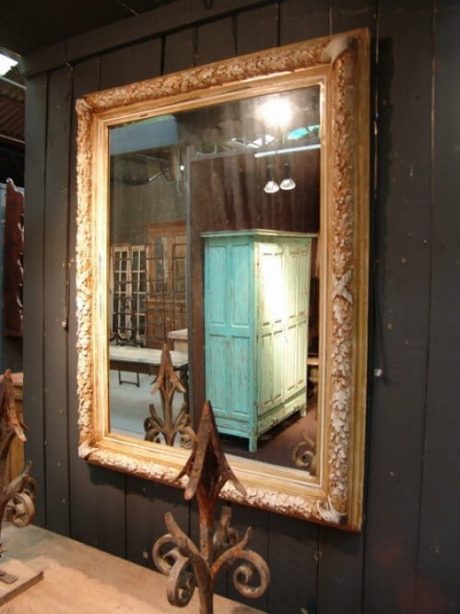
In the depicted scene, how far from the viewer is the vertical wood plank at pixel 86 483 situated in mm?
1301

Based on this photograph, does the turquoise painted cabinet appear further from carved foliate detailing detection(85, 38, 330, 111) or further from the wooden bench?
carved foliate detailing detection(85, 38, 330, 111)

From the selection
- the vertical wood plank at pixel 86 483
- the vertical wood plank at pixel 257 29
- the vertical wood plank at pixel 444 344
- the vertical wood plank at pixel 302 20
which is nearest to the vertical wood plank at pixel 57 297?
the vertical wood plank at pixel 86 483

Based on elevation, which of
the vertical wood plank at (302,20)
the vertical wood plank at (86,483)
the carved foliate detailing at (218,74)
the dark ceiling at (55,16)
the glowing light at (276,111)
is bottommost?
the vertical wood plank at (86,483)

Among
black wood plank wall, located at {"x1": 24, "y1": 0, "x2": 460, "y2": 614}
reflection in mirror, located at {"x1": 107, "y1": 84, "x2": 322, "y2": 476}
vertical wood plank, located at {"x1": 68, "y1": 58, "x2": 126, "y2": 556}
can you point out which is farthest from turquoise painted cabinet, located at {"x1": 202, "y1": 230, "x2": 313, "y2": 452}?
vertical wood plank, located at {"x1": 68, "y1": 58, "x2": 126, "y2": 556}

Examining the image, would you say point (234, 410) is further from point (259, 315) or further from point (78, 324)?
point (78, 324)

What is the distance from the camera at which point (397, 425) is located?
3.02ft

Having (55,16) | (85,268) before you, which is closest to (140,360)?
(85,268)

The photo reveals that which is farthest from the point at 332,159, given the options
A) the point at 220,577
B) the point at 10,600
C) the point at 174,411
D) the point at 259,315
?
the point at 10,600

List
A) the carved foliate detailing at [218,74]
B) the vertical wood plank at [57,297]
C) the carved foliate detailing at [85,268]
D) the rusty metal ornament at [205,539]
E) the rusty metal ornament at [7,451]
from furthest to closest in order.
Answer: the vertical wood plank at [57,297]
the carved foliate detailing at [85,268]
the rusty metal ornament at [7,451]
the carved foliate detailing at [218,74]
the rusty metal ornament at [205,539]

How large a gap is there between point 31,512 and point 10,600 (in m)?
0.19

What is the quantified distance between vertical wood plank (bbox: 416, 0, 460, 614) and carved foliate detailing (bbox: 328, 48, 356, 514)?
5.7 inches

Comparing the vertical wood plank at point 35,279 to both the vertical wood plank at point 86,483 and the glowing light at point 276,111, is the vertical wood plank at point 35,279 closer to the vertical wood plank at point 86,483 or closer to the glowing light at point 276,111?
the vertical wood plank at point 86,483

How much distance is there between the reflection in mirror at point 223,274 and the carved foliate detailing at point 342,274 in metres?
0.05

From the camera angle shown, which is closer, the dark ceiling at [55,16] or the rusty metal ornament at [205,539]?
the rusty metal ornament at [205,539]
